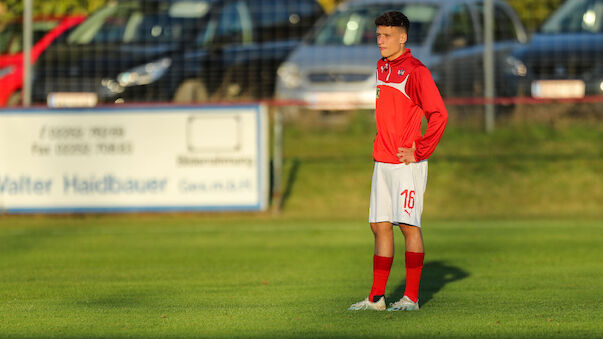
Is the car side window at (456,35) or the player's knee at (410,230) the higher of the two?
the car side window at (456,35)

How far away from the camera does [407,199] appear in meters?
6.80

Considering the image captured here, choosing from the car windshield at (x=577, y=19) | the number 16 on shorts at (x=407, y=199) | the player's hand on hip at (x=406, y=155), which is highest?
the car windshield at (x=577, y=19)

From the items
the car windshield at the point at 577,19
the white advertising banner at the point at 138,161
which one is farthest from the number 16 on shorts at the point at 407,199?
the car windshield at the point at 577,19

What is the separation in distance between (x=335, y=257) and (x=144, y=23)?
26.9 feet

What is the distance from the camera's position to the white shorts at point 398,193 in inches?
267

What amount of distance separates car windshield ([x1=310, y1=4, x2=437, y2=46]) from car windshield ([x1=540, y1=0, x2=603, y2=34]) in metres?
1.79

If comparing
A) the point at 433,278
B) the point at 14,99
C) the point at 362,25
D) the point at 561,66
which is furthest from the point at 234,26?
the point at 433,278

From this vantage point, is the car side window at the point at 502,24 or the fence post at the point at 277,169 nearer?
the fence post at the point at 277,169

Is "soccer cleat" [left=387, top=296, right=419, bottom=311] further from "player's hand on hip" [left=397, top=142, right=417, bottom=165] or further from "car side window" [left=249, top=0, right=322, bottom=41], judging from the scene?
"car side window" [left=249, top=0, right=322, bottom=41]

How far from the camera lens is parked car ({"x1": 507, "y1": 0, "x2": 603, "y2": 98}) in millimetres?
16188

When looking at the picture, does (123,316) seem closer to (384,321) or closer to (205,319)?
(205,319)

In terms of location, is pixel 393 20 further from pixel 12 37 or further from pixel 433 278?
pixel 12 37

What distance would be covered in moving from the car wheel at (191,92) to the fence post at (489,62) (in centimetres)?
409

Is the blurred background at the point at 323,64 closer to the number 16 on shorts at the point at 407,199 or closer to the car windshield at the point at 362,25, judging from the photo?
the car windshield at the point at 362,25
